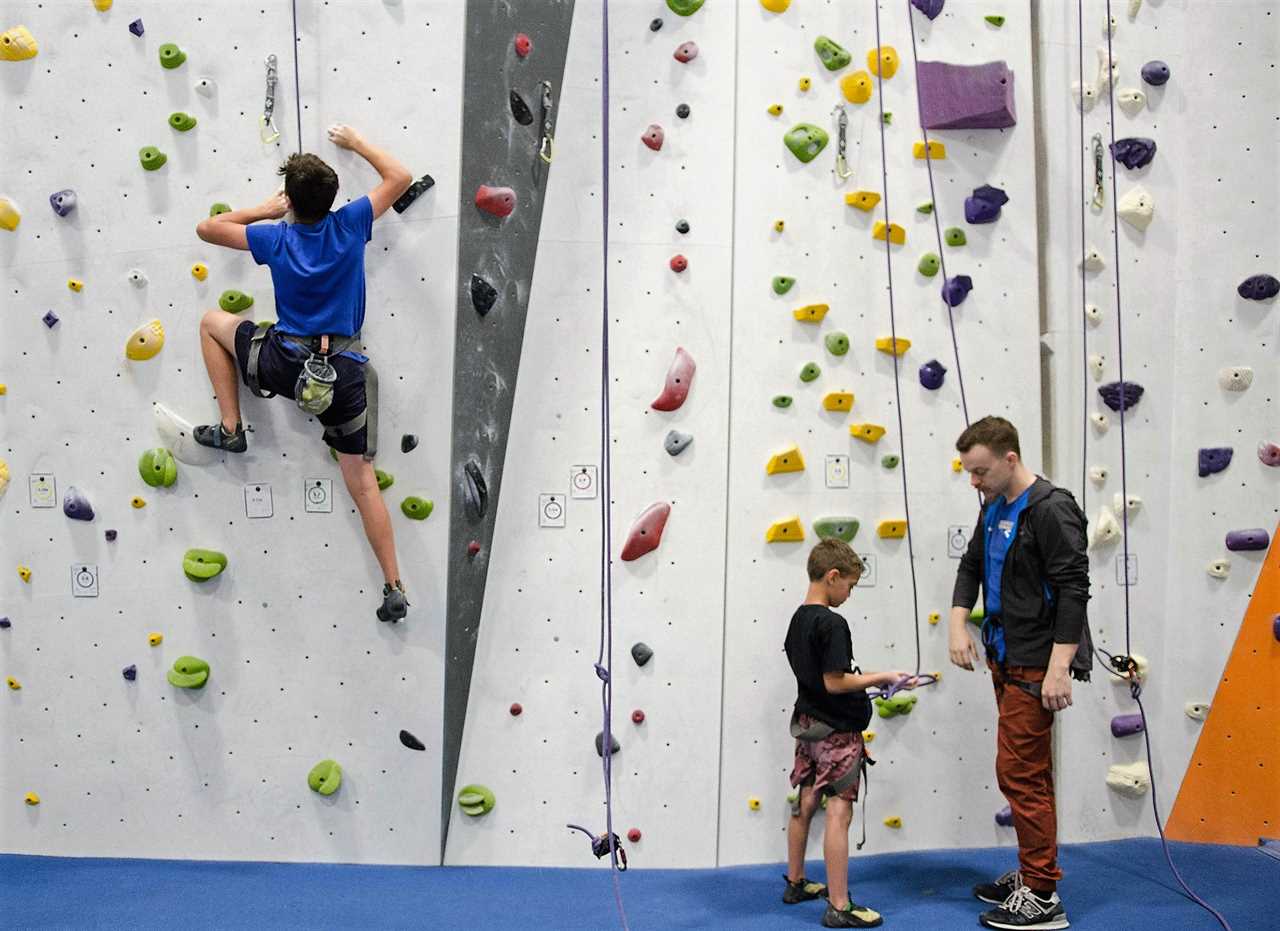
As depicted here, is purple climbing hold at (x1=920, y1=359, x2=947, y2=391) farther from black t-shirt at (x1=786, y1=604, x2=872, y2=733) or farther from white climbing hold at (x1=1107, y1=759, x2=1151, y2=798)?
white climbing hold at (x1=1107, y1=759, x2=1151, y2=798)

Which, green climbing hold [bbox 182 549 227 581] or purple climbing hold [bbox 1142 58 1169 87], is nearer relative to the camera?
green climbing hold [bbox 182 549 227 581]

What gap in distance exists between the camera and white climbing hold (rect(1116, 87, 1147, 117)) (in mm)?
3373

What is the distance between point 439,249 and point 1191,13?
2.34 meters

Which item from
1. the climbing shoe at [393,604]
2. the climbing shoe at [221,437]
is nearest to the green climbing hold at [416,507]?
the climbing shoe at [393,604]

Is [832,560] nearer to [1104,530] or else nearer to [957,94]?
[1104,530]

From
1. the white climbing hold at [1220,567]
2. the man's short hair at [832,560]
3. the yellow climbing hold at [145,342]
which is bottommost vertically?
the white climbing hold at [1220,567]

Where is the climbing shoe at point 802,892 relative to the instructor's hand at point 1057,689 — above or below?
below

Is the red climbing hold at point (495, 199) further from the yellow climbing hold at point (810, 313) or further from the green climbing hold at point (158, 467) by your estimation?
the green climbing hold at point (158, 467)

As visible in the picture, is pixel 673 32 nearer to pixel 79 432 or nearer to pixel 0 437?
pixel 79 432

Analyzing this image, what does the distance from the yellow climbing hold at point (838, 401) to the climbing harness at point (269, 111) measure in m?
1.68

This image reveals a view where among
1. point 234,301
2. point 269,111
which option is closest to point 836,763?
point 234,301

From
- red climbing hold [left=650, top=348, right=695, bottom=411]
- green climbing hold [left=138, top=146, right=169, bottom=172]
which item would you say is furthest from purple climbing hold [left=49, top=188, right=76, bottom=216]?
red climbing hold [left=650, top=348, right=695, bottom=411]

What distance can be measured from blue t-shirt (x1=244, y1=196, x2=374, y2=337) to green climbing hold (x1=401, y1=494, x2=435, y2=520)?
49 centimetres

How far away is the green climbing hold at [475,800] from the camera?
10.2 ft
